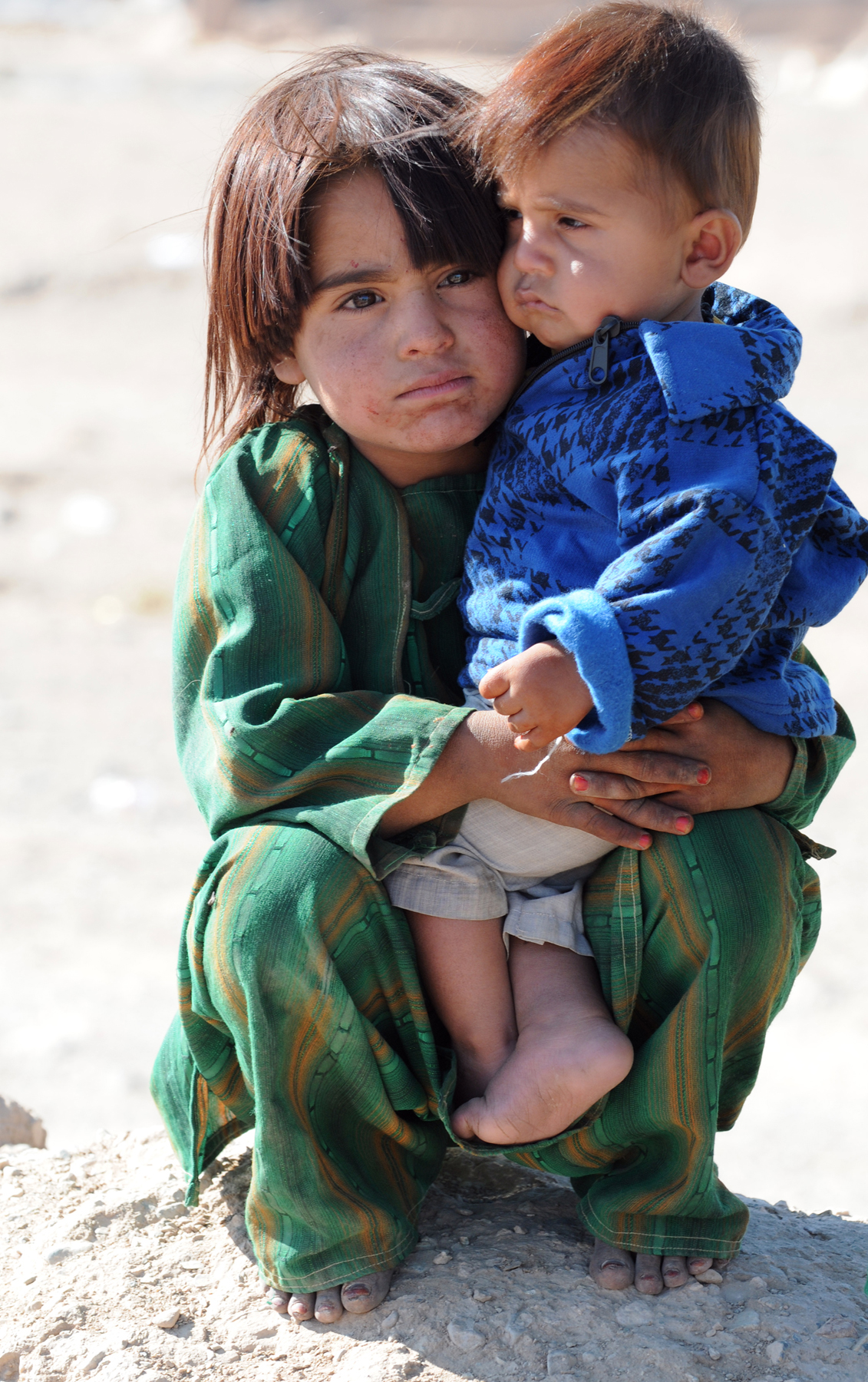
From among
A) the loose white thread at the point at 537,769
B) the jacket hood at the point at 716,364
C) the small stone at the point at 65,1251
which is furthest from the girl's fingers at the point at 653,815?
the small stone at the point at 65,1251

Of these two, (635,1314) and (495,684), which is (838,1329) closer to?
(635,1314)

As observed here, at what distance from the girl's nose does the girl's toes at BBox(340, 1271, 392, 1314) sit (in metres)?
1.37

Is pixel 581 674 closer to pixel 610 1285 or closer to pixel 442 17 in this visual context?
pixel 610 1285

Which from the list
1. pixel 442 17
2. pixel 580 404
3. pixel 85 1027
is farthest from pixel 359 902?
pixel 442 17

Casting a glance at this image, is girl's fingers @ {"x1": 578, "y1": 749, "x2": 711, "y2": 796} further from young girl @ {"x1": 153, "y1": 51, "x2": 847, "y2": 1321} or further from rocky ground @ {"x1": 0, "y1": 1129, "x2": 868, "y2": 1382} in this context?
rocky ground @ {"x1": 0, "y1": 1129, "x2": 868, "y2": 1382}

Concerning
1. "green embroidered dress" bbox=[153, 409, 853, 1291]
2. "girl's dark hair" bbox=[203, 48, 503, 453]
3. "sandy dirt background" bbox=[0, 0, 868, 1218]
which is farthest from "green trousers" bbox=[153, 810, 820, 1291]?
"sandy dirt background" bbox=[0, 0, 868, 1218]

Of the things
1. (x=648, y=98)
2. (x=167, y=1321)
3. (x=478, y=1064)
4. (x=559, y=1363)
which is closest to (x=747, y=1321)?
(x=559, y=1363)

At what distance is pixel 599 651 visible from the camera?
1.73 metres

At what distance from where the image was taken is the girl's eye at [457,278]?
6.98ft

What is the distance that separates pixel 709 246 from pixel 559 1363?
1583 millimetres

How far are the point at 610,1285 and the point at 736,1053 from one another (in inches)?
15.4

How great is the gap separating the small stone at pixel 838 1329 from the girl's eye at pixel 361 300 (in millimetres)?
1672

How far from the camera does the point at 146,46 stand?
84.9 feet

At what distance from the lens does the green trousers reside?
6.35ft
